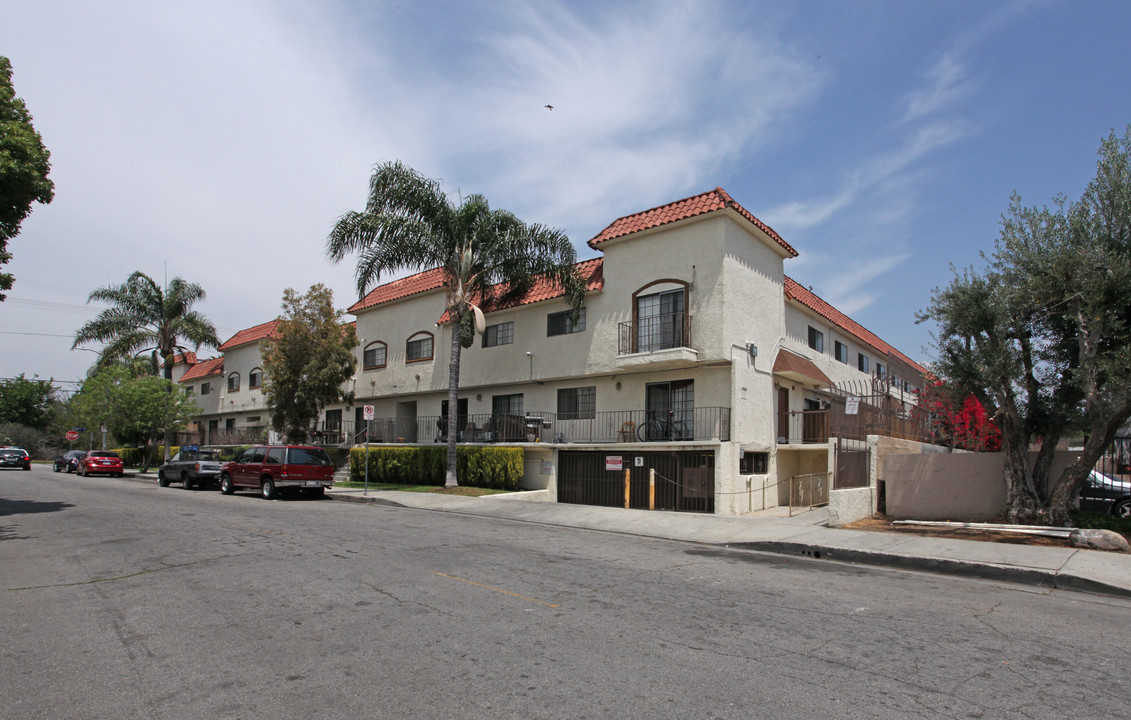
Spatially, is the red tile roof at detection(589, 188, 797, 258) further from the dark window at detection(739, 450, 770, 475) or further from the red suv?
the red suv

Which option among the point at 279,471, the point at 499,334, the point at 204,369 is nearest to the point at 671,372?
the point at 499,334

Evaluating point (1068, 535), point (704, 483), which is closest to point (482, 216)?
point (704, 483)

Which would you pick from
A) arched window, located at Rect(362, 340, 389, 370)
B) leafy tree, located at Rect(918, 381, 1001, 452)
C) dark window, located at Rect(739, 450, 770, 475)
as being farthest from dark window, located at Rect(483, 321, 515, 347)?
leafy tree, located at Rect(918, 381, 1001, 452)

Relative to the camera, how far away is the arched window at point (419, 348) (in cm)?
2814

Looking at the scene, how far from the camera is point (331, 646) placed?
18.4 ft

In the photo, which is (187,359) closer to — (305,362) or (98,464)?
(98,464)

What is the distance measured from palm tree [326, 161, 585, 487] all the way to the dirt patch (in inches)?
421

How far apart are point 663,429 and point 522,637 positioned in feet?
47.1

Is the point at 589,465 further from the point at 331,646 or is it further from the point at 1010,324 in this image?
the point at 331,646

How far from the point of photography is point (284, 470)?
68.0 feet

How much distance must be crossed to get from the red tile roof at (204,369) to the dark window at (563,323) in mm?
28465

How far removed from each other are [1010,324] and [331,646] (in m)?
13.1

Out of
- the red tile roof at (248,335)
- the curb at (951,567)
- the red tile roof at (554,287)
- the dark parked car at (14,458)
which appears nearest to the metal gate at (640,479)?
the red tile roof at (554,287)

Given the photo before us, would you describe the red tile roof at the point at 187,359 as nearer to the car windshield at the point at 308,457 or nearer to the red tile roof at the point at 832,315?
the car windshield at the point at 308,457
